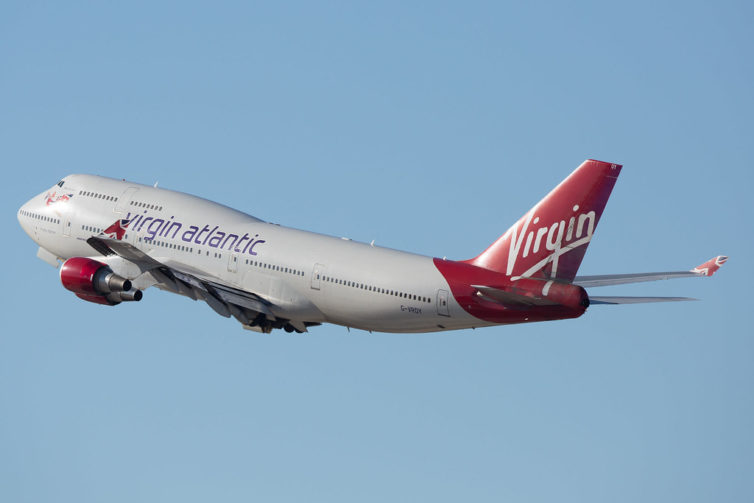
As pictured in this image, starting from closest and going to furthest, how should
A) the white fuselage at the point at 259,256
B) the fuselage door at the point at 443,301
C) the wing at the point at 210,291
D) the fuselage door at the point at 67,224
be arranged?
the fuselage door at the point at 443,301 → the white fuselage at the point at 259,256 → the wing at the point at 210,291 → the fuselage door at the point at 67,224

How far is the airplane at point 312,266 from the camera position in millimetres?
66000

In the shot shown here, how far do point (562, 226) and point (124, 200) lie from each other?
26.0m

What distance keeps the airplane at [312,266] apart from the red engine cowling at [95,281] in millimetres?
48

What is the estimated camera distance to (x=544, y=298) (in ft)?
216

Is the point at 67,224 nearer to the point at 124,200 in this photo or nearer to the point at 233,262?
the point at 124,200

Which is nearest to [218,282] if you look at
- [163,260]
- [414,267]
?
[163,260]

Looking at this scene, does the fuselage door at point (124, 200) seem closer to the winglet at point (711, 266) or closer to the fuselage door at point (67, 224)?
the fuselage door at point (67, 224)

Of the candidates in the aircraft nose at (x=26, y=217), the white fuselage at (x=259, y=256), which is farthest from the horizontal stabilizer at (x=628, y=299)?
the aircraft nose at (x=26, y=217)

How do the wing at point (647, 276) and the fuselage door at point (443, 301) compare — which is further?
the fuselage door at point (443, 301)

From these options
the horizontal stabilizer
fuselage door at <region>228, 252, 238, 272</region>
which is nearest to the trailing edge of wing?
the horizontal stabilizer

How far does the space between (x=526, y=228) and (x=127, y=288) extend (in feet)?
64.0

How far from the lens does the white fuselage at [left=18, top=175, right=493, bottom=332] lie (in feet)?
232

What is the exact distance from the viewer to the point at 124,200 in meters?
80.9

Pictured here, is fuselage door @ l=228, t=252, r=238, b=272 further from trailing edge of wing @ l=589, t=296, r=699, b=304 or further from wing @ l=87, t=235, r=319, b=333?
trailing edge of wing @ l=589, t=296, r=699, b=304
